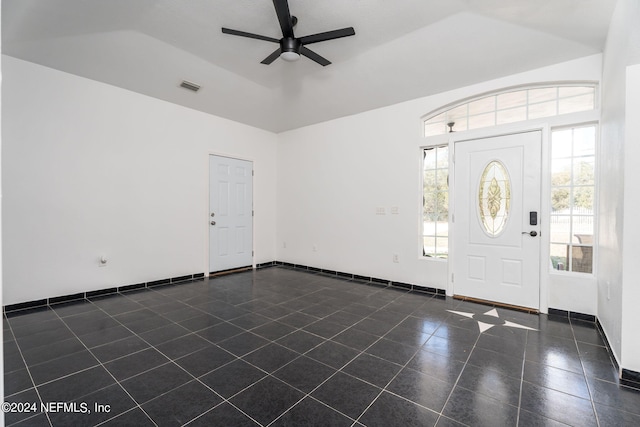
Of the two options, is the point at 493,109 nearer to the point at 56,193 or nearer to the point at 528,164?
the point at 528,164

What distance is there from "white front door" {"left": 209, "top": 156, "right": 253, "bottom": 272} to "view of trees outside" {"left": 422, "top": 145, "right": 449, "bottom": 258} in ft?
10.7

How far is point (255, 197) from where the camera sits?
6.28m

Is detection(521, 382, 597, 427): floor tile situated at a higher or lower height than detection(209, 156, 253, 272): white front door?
lower

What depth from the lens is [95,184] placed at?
4207 millimetres

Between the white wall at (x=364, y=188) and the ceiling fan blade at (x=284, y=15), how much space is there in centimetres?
201

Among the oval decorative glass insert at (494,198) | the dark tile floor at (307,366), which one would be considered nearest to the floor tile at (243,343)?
the dark tile floor at (307,366)

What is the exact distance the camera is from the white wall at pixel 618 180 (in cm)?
237

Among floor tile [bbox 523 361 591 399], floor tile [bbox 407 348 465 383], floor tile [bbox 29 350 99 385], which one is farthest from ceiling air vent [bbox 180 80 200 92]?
floor tile [bbox 523 361 591 399]

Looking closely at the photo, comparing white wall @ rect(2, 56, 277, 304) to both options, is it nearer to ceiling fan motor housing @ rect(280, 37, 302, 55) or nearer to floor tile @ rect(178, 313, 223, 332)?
floor tile @ rect(178, 313, 223, 332)

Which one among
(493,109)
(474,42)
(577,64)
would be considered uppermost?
(474,42)

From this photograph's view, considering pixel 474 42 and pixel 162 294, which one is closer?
pixel 474 42

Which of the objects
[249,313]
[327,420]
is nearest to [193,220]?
[249,313]

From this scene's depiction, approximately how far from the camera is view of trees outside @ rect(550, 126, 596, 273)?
352 cm

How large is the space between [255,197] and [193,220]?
137 centimetres
